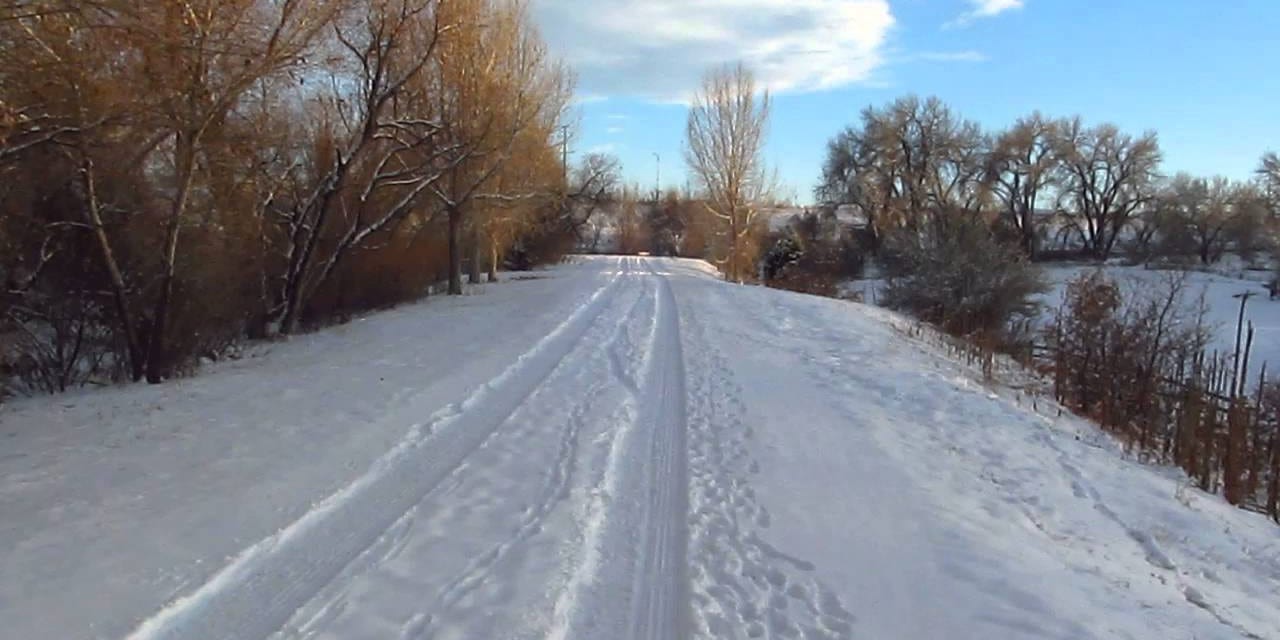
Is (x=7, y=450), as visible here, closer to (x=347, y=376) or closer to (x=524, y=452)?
(x=347, y=376)

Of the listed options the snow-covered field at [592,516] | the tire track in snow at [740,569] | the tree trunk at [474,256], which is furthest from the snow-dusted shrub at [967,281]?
the tire track in snow at [740,569]

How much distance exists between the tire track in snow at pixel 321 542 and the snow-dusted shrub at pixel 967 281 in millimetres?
19558

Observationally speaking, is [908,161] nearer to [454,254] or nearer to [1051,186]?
[1051,186]

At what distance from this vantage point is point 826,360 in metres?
13.5

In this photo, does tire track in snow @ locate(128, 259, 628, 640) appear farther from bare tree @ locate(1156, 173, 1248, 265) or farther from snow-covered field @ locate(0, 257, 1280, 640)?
bare tree @ locate(1156, 173, 1248, 265)

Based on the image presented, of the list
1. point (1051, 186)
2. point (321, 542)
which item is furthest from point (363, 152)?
point (1051, 186)

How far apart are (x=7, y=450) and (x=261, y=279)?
8.87 meters

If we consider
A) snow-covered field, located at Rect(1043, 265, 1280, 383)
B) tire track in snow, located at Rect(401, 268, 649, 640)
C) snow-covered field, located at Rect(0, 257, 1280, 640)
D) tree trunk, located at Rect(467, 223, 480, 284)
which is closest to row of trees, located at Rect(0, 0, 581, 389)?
snow-covered field, located at Rect(0, 257, 1280, 640)

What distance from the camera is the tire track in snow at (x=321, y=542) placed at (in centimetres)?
428

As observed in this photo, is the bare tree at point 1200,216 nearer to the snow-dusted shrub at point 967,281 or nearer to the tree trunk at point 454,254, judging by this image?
the snow-dusted shrub at point 967,281

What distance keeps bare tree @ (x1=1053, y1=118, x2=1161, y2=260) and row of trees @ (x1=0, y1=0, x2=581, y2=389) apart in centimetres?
5758

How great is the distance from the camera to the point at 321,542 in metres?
5.34

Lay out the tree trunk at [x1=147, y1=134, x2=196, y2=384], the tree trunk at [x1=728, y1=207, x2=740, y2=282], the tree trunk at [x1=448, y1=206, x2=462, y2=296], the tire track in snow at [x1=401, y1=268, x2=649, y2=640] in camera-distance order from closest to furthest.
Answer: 1. the tire track in snow at [x1=401, y1=268, x2=649, y2=640]
2. the tree trunk at [x1=147, y1=134, x2=196, y2=384]
3. the tree trunk at [x1=448, y1=206, x2=462, y2=296]
4. the tree trunk at [x1=728, y1=207, x2=740, y2=282]

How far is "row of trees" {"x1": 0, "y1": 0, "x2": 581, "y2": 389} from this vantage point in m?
9.25
